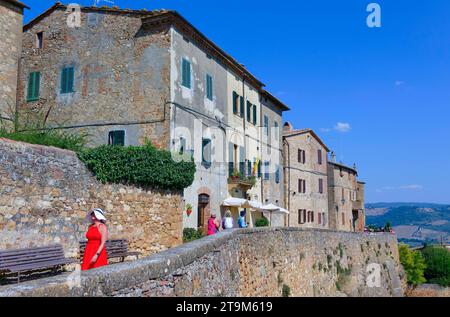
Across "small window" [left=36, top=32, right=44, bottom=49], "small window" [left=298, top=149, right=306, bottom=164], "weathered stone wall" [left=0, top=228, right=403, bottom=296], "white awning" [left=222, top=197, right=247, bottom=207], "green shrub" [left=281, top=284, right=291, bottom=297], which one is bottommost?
"green shrub" [left=281, top=284, right=291, bottom=297]

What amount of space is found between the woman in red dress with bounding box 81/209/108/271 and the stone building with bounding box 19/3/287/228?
8866 millimetres

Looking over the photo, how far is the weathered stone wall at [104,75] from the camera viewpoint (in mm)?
17984

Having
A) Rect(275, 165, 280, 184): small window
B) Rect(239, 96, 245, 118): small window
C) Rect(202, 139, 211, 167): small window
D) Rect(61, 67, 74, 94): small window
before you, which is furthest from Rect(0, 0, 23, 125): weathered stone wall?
Rect(275, 165, 280, 184): small window

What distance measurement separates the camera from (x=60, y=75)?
19422 millimetres

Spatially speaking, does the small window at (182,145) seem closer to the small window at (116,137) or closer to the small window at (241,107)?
the small window at (116,137)

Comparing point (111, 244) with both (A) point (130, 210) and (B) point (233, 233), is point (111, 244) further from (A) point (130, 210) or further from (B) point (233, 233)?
(B) point (233, 233)

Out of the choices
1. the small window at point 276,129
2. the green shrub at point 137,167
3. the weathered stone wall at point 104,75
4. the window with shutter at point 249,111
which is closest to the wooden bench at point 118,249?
the green shrub at point 137,167

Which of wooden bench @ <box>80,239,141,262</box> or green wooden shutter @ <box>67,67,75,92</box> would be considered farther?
green wooden shutter @ <box>67,67,75,92</box>

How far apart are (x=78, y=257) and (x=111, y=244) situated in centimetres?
97

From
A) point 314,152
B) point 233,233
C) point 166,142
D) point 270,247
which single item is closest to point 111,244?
point 233,233

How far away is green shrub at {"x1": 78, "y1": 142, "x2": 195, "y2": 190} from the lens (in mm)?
12211

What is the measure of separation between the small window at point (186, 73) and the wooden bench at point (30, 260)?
34.5 feet

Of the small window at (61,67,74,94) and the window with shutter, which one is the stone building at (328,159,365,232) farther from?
the small window at (61,67,74,94)

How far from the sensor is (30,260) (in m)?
8.78
